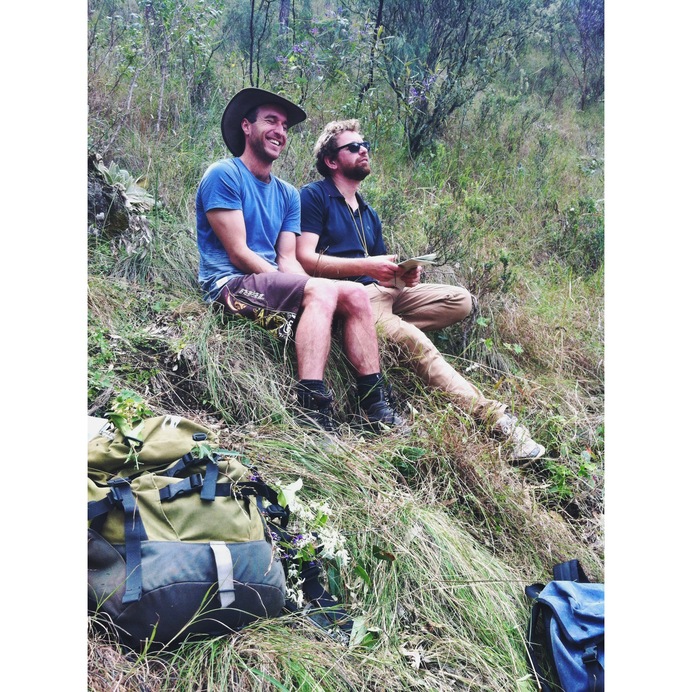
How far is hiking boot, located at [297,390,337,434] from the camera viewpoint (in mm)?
3067

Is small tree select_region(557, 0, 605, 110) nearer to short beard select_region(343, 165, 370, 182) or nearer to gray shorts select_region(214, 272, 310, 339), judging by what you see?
short beard select_region(343, 165, 370, 182)

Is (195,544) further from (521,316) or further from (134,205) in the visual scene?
(521,316)

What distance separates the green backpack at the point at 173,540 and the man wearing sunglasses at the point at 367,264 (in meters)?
1.66

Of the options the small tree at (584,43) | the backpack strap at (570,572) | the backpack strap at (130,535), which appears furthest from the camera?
the small tree at (584,43)

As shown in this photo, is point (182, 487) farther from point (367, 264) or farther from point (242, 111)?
point (242, 111)

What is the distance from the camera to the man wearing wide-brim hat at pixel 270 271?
3.21 meters

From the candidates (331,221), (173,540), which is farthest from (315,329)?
(173,540)

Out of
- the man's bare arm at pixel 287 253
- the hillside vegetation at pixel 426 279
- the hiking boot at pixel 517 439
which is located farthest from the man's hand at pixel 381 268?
the hiking boot at pixel 517 439

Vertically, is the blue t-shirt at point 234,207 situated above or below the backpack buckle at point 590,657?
above

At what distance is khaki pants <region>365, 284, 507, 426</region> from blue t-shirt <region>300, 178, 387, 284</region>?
0.69 feet

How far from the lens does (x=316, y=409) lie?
3125 mm

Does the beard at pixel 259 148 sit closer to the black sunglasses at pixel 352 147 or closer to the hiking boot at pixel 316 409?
the black sunglasses at pixel 352 147
